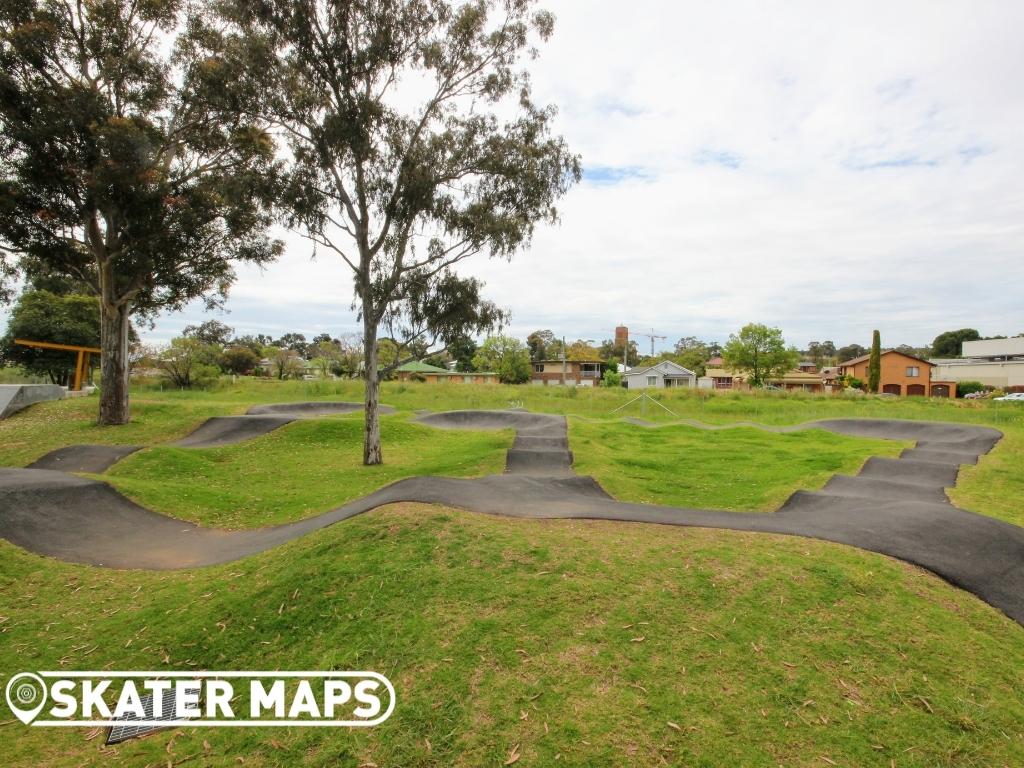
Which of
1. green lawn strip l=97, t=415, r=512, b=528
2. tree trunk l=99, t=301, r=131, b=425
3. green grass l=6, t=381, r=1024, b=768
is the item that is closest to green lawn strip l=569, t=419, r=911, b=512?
green lawn strip l=97, t=415, r=512, b=528

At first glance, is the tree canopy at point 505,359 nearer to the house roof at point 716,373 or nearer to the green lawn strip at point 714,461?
the house roof at point 716,373

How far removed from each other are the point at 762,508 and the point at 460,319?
808 centimetres

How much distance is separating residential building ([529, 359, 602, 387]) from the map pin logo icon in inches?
2599

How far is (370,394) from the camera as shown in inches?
521

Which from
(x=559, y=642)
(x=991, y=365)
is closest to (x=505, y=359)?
(x=991, y=365)

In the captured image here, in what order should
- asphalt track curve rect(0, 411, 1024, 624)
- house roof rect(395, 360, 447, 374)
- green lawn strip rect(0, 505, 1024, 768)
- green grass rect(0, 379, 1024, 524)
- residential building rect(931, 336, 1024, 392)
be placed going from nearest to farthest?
green lawn strip rect(0, 505, 1024, 768) → asphalt track curve rect(0, 411, 1024, 624) → green grass rect(0, 379, 1024, 524) → residential building rect(931, 336, 1024, 392) → house roof rect(395, 360, 447, 374)

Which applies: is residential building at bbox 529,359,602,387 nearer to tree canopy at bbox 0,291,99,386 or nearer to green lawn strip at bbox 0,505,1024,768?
A: tree canopy at bbox 0,291,99,386

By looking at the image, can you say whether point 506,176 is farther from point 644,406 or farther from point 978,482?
point 644,406

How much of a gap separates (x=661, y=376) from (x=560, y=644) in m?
56.4

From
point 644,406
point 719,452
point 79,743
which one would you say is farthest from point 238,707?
point 644,406

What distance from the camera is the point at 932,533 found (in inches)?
270

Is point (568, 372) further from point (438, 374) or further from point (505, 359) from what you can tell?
point (438, 374)

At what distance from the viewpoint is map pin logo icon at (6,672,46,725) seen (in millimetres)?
4016

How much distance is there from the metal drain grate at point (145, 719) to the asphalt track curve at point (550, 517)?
9.73 feet
